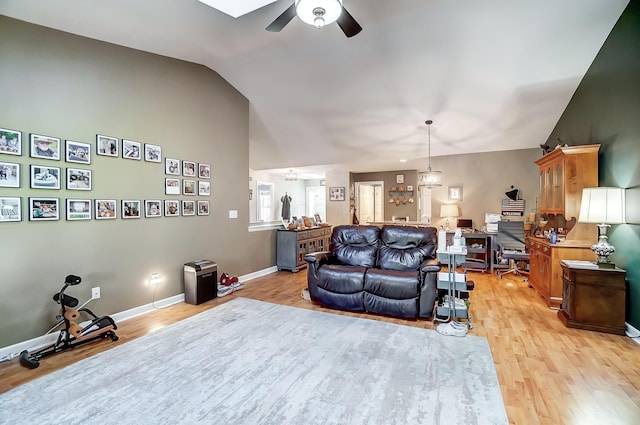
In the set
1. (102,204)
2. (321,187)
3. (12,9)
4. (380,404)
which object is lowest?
(380,404)

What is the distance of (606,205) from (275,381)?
3.69m

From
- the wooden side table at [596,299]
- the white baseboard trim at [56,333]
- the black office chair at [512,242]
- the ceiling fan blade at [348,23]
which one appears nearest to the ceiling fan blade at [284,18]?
the ceiling fan blade at [348,23]

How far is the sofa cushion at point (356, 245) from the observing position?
414cm

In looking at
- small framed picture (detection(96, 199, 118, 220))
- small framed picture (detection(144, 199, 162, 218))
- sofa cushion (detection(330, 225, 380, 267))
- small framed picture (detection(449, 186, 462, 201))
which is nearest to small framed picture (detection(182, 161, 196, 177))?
small framed picture (detection(144, 199, 162, 218))

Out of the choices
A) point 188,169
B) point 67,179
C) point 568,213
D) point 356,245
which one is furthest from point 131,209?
point 568,213

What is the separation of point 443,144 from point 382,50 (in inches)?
123

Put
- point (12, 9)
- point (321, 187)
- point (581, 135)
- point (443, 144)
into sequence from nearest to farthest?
point (12, 9) < point (581, 135) < point (443, 144) < point (321, 187)

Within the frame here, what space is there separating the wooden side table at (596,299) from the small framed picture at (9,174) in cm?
547

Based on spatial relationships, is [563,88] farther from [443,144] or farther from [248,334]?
[248,334]

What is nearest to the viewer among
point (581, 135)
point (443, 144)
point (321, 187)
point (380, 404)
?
point (380, 404)

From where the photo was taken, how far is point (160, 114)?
3.75 meters

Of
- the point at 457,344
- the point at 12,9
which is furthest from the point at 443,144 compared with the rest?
the point at 12,9

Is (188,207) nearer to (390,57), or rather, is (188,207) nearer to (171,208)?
(171,208)

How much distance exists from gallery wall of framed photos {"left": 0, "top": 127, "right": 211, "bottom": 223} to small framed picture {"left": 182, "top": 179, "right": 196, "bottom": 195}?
0.10 metres
